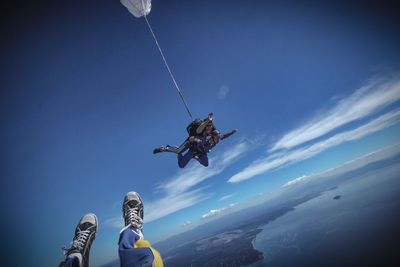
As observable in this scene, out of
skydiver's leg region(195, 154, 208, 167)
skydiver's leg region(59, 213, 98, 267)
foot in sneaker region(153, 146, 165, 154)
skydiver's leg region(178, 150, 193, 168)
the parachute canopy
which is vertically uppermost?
the parachute canopy

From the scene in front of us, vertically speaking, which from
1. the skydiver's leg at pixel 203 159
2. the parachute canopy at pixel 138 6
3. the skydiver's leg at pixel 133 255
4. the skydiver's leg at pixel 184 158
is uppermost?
the parachute canopy at pixel 138 6

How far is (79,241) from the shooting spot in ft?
14.2

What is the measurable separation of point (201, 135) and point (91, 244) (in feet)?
15.5

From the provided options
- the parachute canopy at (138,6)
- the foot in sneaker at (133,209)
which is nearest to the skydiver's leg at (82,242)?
the foot in sneaker at (133,209)

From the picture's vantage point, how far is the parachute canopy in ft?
22.5

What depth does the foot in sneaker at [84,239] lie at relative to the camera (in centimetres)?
389

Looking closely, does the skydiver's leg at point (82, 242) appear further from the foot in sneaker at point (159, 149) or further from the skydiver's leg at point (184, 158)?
the skydiver's leg at point (184, 158)

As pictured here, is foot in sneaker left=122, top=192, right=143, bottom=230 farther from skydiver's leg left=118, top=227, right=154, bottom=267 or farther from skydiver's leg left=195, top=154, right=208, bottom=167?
skydiver's leg left=195, top=154, right=208, bottom=167

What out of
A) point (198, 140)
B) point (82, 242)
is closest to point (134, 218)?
point (82, 242)

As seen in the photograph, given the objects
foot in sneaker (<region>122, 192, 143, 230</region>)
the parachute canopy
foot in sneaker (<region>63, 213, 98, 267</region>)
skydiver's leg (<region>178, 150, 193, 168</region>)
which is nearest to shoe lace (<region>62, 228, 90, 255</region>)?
foot in sneaker (<region>63, 213, 98, 267</region>)

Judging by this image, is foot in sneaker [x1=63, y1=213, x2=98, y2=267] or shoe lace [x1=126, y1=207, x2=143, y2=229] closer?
foot in sneaker [x1=63, y1=213, x2=98, y2=267]

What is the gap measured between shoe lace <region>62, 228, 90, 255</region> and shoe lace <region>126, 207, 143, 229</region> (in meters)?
1.04

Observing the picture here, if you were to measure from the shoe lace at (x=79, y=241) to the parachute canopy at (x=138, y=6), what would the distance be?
7390 millimetres

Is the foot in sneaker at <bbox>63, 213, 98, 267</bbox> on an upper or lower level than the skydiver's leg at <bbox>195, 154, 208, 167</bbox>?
lower
